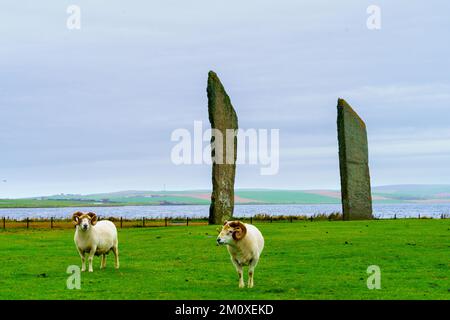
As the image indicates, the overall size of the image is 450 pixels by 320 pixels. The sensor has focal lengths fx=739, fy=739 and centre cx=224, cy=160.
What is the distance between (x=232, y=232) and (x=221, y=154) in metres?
33.0

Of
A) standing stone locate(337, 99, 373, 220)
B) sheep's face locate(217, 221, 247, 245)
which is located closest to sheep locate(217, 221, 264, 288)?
sheep's face locate(217, 221, 247, 245)

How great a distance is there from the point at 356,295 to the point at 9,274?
1087cm

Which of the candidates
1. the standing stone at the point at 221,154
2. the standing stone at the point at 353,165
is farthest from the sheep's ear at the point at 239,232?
the standing stone at the point at 353,165

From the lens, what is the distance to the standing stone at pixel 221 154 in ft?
166

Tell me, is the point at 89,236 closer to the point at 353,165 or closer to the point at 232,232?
the point at 232,232

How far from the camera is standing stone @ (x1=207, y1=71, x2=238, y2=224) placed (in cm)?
5059

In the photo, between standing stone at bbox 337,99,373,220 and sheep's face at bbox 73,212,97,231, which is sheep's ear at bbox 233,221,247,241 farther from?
standing stone at bbox 337,99,373,220

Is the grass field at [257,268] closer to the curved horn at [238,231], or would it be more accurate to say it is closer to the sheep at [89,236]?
the sheep at [89,236]

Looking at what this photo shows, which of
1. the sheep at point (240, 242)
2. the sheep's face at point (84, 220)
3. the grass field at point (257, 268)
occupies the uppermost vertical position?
the sheep's face at point (84, 220)

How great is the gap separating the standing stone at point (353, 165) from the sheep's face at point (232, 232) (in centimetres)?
3651

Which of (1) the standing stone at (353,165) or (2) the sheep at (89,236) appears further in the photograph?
(1) the standing stone at (353,165)

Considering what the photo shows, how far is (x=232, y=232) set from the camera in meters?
17.8

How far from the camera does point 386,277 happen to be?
21047mm

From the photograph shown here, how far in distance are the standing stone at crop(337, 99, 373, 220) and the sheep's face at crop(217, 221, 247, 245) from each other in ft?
120
